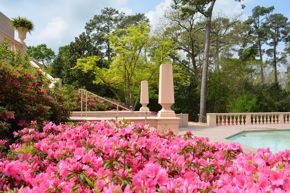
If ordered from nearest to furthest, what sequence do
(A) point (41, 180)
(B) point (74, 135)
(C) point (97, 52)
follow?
1. (A) point (41, 180)
2. (B) point (74, 135)
3. (C) point (97, 52)

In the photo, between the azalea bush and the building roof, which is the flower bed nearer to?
the azalea bush

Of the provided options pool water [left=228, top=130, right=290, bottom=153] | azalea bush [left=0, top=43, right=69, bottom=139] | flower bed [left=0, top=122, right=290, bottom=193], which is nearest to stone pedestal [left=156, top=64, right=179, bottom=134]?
azalea bush [left=0, top=43, right=69, bottom=139]

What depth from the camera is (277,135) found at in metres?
13.2

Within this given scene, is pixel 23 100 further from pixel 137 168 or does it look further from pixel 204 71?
pixel 204 71

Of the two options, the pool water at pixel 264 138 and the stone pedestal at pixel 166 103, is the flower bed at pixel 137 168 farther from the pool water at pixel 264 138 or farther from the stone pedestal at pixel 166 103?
the pool water at pixel 264 138

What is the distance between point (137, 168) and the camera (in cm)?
204

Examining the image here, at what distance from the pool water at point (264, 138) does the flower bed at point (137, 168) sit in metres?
8.85

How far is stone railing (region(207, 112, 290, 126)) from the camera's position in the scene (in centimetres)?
1637

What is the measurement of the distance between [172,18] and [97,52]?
737cm

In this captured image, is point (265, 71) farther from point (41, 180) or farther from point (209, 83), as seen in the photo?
point (41, 180)

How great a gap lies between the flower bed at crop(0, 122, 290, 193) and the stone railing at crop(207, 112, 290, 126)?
13.9 m

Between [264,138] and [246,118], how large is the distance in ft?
14.4

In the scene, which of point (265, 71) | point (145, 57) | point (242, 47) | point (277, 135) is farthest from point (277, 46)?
point (277, 135)

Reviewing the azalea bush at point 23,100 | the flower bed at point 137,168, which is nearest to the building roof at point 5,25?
the azalea bush at point 23,100
